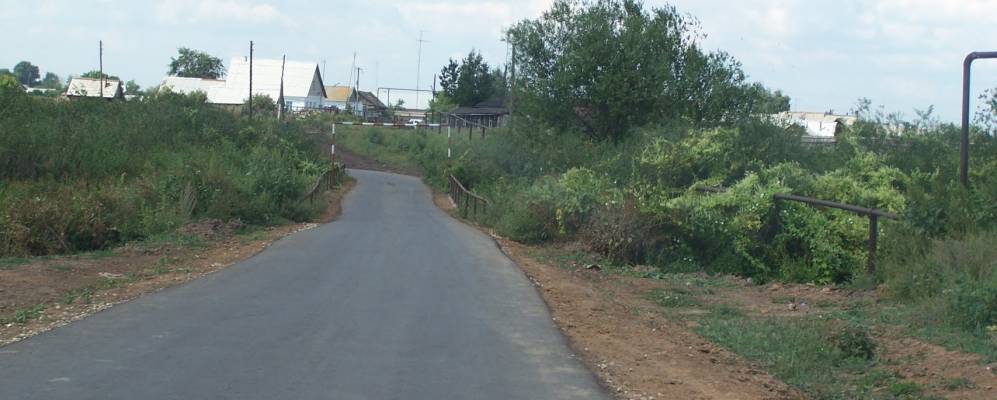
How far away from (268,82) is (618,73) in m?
67.8

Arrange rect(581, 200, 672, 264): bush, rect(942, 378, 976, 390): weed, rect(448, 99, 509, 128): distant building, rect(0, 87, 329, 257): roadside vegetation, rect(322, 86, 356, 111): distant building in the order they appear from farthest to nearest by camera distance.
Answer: rect(322, 86, 356, 111): distant building, rect(448, 99, 509, 128): distant building, rect(0, 87, 329, 257): roadside vegetation, rect(581, 200, 672, 264): bush, rect(942, 378, 976, 390): weed

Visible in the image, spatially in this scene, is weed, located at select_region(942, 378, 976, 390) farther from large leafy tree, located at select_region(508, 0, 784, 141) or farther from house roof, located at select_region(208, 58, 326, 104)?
house roof, located at select_region(208, 58, 326, 104)

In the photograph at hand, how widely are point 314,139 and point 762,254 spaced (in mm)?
47187

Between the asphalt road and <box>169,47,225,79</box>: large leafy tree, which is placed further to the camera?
<box>169,47,225,79</box>: large leafy tree

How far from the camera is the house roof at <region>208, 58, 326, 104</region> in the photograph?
9062 centimetres

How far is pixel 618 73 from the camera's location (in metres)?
34.4

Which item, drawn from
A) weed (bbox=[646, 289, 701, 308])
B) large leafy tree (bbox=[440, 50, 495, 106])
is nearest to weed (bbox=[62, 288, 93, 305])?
weed (bbox=[646, 289, 701, 308])

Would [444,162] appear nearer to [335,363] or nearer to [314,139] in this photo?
[314,139]

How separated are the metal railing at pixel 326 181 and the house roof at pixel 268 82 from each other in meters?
38.6

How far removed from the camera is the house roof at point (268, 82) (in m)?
90.6

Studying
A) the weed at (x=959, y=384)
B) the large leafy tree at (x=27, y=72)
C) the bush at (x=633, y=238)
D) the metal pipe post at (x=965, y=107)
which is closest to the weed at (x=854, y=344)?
the weed at (x=959, y=384)

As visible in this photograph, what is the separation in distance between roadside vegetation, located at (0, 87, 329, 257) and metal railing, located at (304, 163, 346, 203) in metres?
1.04

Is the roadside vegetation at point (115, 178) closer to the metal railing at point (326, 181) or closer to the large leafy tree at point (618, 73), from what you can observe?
the metal railing at point (326, 181)

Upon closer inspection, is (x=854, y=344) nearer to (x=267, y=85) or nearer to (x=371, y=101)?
(x=267, y=85)
